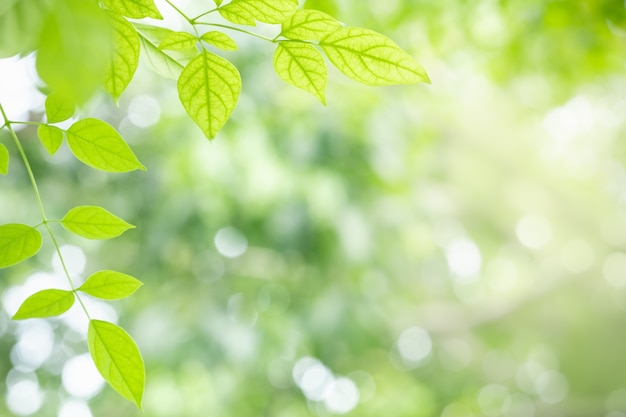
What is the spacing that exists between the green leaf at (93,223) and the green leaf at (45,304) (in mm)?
24

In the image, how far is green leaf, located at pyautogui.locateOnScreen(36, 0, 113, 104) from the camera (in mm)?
120

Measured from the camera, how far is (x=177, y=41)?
24 cm

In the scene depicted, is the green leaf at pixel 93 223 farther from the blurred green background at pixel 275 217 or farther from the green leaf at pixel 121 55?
the blurred green background at pixel 275 217

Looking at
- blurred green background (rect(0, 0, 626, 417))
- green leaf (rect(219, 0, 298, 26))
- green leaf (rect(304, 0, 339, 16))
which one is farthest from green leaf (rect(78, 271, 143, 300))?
blurred green background (rect(0, 0, 626, 417))

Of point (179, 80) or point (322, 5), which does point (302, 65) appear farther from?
point (322, 5)

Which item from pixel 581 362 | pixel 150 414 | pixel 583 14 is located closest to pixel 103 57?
pixel 583 14

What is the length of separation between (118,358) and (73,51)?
14 cm

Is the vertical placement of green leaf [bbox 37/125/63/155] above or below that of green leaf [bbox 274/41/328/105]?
below

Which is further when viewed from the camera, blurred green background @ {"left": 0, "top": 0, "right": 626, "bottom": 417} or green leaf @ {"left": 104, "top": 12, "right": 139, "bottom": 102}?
blurred green background @ {"left": 0, "top": 0, "right": 626, "bottom": 417}

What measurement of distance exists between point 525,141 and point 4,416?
2.65 metres

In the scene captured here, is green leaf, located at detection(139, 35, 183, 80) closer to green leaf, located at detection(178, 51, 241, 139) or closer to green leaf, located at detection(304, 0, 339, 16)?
green leaf, located at detection(178, 51, 241, 139)

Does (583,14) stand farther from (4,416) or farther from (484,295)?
(484,295)

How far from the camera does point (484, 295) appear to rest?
3699 millimetres

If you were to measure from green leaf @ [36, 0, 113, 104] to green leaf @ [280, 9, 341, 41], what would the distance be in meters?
0.12
